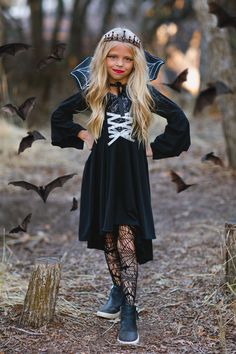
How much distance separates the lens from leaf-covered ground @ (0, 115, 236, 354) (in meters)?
3.04

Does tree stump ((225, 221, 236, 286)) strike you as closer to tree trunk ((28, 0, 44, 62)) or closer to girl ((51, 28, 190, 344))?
girl ((51, 28, 190, 344))

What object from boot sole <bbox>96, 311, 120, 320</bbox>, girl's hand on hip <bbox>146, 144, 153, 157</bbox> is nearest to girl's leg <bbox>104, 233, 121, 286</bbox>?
boot sole <bbox>96, 311, 120, 320</bbox>

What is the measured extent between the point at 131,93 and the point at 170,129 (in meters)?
0.30

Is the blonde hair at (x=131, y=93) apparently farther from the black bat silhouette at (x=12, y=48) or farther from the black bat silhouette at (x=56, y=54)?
the black bat silhouette at (x=12, y=48)

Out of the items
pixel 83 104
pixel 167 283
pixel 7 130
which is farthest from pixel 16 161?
pixel 83 104

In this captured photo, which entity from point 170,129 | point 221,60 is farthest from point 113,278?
point 221,60

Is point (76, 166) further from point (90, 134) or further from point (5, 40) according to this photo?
point (90, 134)

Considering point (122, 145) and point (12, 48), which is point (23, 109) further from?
point (122, 145)

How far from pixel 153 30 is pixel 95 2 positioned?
5.26 feet

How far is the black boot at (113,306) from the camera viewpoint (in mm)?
3314

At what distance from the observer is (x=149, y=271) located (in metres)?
4.31

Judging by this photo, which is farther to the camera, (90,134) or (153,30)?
(153,30)

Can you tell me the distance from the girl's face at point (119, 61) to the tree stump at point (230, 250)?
1.11 metres

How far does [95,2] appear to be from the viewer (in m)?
12.8
